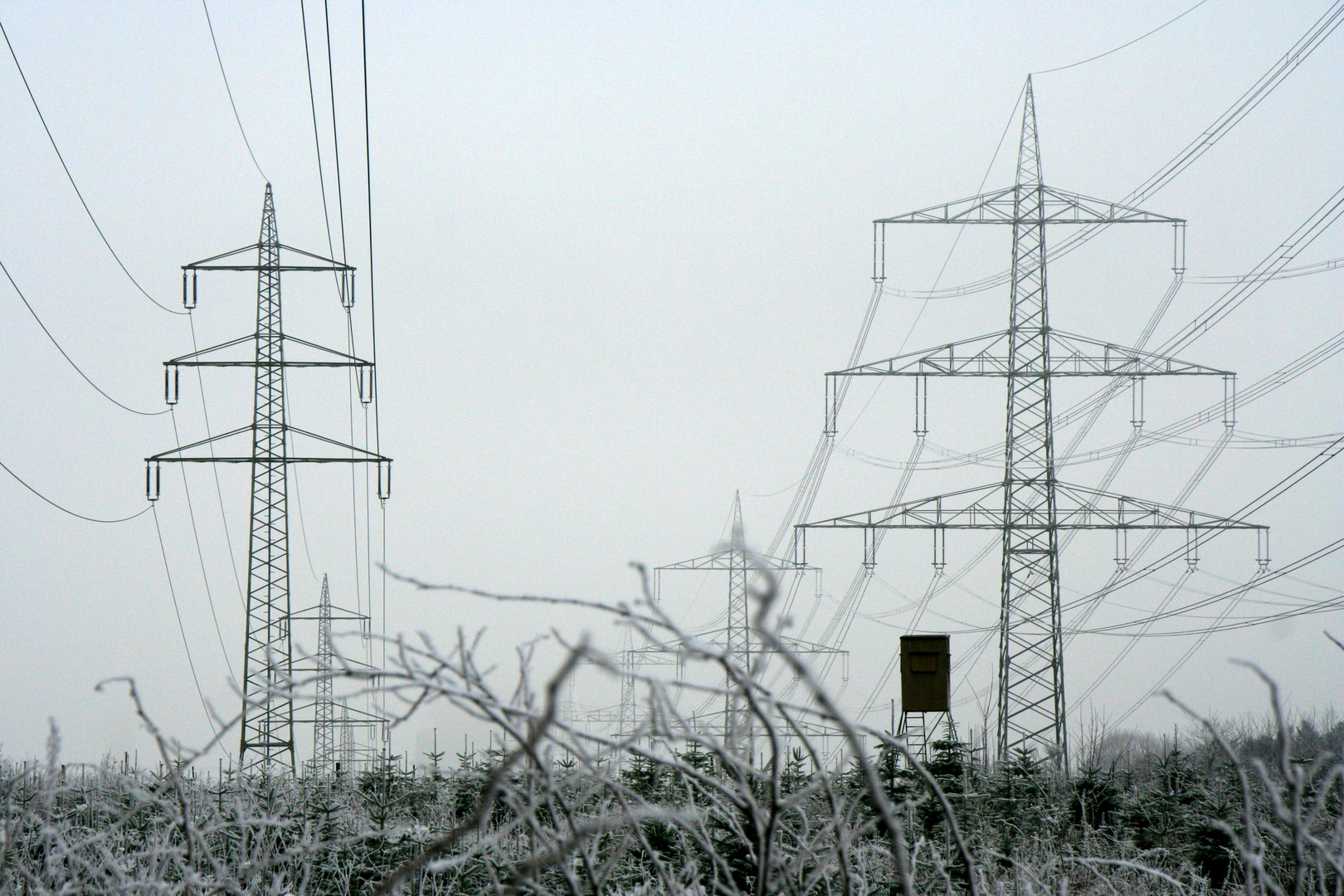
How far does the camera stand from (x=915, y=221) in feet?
75.2

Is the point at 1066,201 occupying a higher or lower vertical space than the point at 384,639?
higher

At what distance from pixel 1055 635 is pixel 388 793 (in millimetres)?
11043

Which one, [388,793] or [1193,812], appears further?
[388,793]

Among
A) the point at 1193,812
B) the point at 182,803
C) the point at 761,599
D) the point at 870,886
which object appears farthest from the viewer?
the point at 1193,812

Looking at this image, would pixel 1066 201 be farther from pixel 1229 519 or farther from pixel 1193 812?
pixel 1193 812

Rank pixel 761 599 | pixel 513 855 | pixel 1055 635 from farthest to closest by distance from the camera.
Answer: pixel 1055 635
pixel 513 855
pixel 761 599

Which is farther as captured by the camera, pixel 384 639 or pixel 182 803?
pixel 182 803

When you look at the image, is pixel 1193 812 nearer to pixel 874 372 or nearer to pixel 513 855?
pixel 513 855

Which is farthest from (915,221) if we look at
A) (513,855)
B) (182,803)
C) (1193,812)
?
(182,803)

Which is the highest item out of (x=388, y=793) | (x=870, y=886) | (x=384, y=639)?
(x=384, y=639)

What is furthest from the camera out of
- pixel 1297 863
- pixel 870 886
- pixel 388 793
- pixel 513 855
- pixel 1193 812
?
pixel 388 793

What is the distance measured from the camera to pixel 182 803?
2488 millimetres

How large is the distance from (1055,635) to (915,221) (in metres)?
Answer: 7.38

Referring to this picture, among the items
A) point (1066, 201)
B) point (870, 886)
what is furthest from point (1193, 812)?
point (1066, 201)
